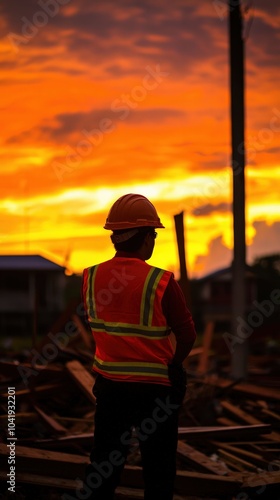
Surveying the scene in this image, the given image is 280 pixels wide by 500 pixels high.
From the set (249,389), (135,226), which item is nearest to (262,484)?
(135,226)

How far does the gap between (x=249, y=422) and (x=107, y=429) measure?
4.62 metres

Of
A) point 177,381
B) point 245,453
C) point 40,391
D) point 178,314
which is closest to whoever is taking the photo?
point 178,314

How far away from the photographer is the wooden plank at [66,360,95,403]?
8.52 m

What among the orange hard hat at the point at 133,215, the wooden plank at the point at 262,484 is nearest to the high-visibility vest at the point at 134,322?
the orange hard hat at the point at 133,215

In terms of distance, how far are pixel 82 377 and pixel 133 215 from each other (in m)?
4.17

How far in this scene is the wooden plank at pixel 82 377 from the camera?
27.9 feet

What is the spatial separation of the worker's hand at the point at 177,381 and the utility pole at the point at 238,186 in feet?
23.6

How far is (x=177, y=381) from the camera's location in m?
5.00

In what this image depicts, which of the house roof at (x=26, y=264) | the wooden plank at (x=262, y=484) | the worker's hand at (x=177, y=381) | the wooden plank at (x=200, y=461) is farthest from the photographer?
the house roof at (x=26, y=264)

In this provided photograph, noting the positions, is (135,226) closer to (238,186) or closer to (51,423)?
(51,423)

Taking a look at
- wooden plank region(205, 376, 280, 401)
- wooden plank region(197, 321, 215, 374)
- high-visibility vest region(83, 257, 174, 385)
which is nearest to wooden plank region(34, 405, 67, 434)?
wooden plank region(205, 376, 280, 401)

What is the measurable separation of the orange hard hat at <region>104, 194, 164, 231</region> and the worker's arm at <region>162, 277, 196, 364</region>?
1.47 ft

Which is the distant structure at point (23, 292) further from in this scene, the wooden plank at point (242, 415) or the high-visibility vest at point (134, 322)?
the high-visibility vest at point (134, 322)

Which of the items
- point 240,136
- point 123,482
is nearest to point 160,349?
point 123,482
